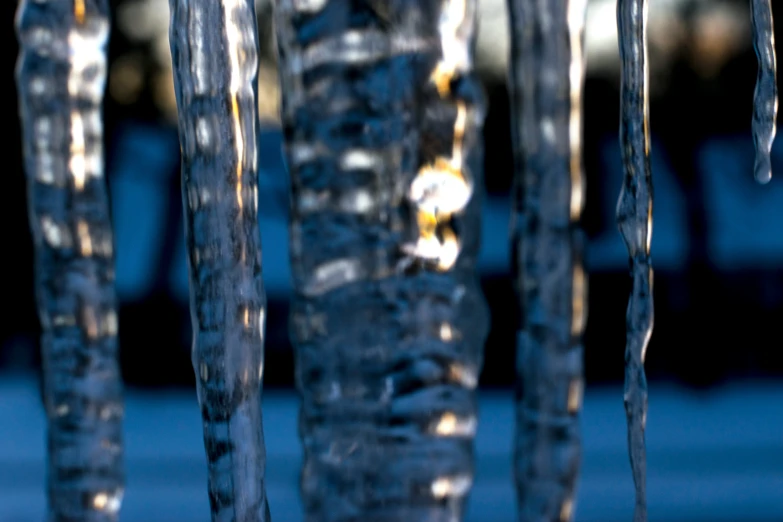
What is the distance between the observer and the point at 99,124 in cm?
115

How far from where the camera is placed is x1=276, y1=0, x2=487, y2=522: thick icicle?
2.92 feet

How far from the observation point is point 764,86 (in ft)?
3.45

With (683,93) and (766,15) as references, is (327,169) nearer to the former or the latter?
(766,15)

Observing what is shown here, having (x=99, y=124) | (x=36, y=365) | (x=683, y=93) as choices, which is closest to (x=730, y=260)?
(x=683, y=93)

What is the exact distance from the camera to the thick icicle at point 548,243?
1039 mm

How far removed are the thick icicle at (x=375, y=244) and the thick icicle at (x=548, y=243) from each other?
0.16 meters

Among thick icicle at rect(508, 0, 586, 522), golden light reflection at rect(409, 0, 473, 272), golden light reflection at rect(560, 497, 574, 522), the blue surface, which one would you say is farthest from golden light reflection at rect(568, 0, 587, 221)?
the blue surface

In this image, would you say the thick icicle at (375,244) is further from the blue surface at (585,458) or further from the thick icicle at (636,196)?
the blue surface at (585,458)

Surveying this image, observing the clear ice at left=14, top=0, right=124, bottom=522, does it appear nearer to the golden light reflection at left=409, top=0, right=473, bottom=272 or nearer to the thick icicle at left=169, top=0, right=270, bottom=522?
the thick icicle at left=169, top=0, right=270, bottom=522

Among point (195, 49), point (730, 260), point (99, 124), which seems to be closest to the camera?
point (195, 49)

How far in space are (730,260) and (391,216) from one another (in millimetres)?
2868

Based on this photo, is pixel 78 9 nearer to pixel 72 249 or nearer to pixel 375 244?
pixel 72 249

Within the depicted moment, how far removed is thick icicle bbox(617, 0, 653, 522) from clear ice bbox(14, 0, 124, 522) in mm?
586

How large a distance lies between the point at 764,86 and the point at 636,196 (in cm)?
21
